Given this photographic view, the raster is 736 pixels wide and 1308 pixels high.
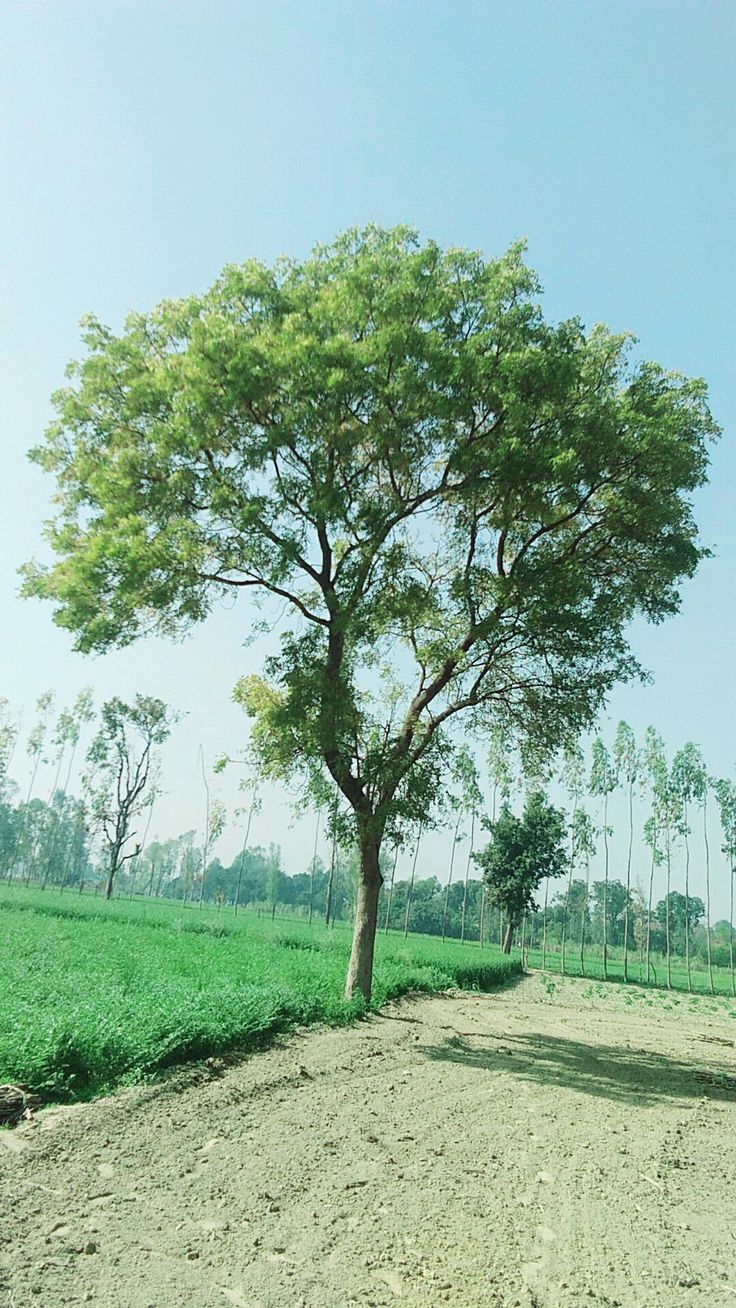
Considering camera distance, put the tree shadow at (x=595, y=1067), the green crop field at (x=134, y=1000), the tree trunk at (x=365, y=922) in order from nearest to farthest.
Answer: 1. the green crop field at (x=134, y=1000)
2. the tree shadow at (x=595, y=1067)
3. the tree trunk at (x=365, y=922)

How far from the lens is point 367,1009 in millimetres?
12414

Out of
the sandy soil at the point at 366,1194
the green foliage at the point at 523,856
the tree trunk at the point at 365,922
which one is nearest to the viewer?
the sandy soil at the point at 366,1194

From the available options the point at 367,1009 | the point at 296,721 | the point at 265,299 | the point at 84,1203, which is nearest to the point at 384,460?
the point at 265,299

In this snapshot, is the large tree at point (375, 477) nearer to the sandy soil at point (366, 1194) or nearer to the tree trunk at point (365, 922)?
the tree trunk at point (365, 922)

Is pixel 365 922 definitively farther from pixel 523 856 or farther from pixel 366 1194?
pixel 523 856

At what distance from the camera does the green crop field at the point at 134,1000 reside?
6.55 m

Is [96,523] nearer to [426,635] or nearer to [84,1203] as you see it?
[426,635]

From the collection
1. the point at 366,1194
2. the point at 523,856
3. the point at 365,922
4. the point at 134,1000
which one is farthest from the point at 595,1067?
the point at 523,856

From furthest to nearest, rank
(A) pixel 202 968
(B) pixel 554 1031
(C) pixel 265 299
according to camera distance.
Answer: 1. (B) pixel 554 1031
2. (A) pixel 202 968
3. (C) pixel 265 299

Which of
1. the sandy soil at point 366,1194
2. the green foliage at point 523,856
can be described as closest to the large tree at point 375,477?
the sandy soil at point 366,1194

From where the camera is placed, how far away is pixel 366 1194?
4.87 m

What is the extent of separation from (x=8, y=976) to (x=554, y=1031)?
9916mm

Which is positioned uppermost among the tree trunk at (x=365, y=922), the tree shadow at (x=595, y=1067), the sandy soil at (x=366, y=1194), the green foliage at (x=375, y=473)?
the green foliage at (x=375, y=473)

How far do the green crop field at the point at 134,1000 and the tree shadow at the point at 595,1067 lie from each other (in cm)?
218
